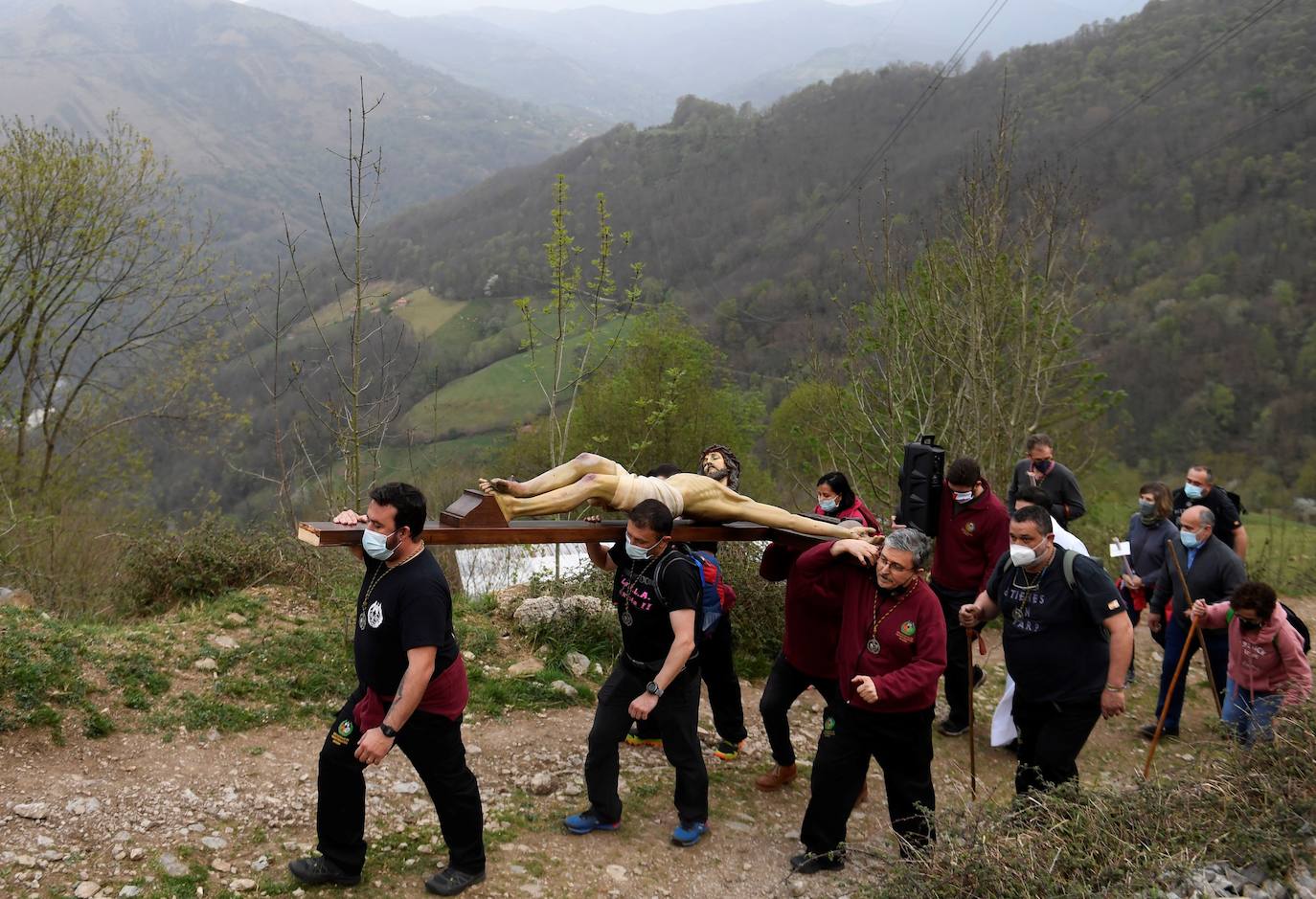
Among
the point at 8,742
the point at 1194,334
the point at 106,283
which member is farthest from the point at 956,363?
the point at 1194,334

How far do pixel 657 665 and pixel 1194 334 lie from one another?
41.4 metres

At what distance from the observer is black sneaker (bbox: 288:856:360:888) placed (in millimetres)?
4461

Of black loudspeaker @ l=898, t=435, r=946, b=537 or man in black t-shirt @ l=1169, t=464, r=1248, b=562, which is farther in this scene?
man in black t-shirt @ l=1169, t=464, r=1248, b=562

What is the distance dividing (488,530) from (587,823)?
73.0 inches

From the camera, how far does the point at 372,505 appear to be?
13.8 ft

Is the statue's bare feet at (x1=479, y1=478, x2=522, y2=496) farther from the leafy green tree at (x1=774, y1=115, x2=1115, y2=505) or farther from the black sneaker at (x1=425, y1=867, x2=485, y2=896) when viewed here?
the leafy green tree at (x1=774, y1=115, x2=1115, y2=505)

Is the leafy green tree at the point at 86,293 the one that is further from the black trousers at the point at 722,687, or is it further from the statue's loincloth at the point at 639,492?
the statue's loincloth at the point at 639,492

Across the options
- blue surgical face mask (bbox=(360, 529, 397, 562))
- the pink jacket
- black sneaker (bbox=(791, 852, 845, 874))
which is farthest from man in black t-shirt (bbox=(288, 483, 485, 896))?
the pink jacket

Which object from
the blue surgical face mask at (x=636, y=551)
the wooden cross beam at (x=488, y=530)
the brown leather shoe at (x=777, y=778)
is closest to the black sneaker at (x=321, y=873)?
the wooden cross beam at (x=488, y=530)

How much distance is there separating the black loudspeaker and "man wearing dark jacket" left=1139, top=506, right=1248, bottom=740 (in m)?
1.93

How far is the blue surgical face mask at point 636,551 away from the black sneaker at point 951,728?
3447mm

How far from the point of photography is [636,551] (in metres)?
4.87

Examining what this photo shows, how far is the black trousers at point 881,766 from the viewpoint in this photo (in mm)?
4648

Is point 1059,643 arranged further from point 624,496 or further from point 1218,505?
point 1218,505
